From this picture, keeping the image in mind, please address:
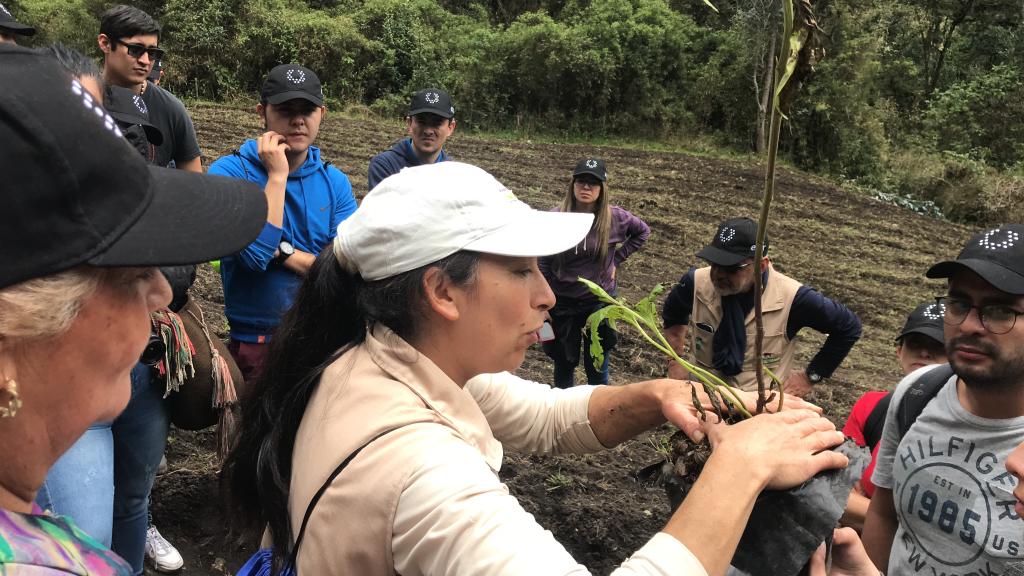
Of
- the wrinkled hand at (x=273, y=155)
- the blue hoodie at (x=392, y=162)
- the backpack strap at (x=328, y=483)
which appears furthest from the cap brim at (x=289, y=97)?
the backpack strap at (x=328, y=483)

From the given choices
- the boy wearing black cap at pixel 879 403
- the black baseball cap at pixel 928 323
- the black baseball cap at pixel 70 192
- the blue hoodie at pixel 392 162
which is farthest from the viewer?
the blue hoodie at pixel 392 162

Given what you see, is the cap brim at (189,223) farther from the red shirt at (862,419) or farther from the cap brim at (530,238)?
the red shirt at (862,419)

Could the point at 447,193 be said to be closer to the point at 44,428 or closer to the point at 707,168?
the point at 44,428

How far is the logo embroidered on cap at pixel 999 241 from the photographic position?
87.0 inches

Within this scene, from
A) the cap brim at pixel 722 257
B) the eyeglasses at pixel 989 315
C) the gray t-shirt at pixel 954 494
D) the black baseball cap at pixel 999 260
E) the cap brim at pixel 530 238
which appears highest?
the cap brim at pixel 530 238

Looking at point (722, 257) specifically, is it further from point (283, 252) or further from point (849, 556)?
point (849, 556)

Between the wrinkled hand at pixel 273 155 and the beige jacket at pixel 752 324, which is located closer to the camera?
the wrinkled hand at pixel 273 155

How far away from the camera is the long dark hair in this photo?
1.56 metres

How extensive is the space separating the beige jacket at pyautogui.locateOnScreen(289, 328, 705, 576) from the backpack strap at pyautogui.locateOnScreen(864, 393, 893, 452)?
208 cm

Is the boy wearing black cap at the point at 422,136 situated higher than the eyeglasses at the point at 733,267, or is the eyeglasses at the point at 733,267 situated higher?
the boy wearing black cap at the point at 422,136

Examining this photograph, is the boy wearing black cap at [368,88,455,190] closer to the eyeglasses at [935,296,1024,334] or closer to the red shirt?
the red shirt

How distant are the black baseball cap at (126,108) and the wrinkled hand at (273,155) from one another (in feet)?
1.38

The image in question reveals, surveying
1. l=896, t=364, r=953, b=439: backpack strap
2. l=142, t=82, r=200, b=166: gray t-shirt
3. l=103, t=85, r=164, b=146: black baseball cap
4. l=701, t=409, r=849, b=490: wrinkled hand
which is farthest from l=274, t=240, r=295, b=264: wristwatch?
l=896, t=364, r=953, b=439: backpack strap

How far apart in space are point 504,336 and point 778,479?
0.61 meters
